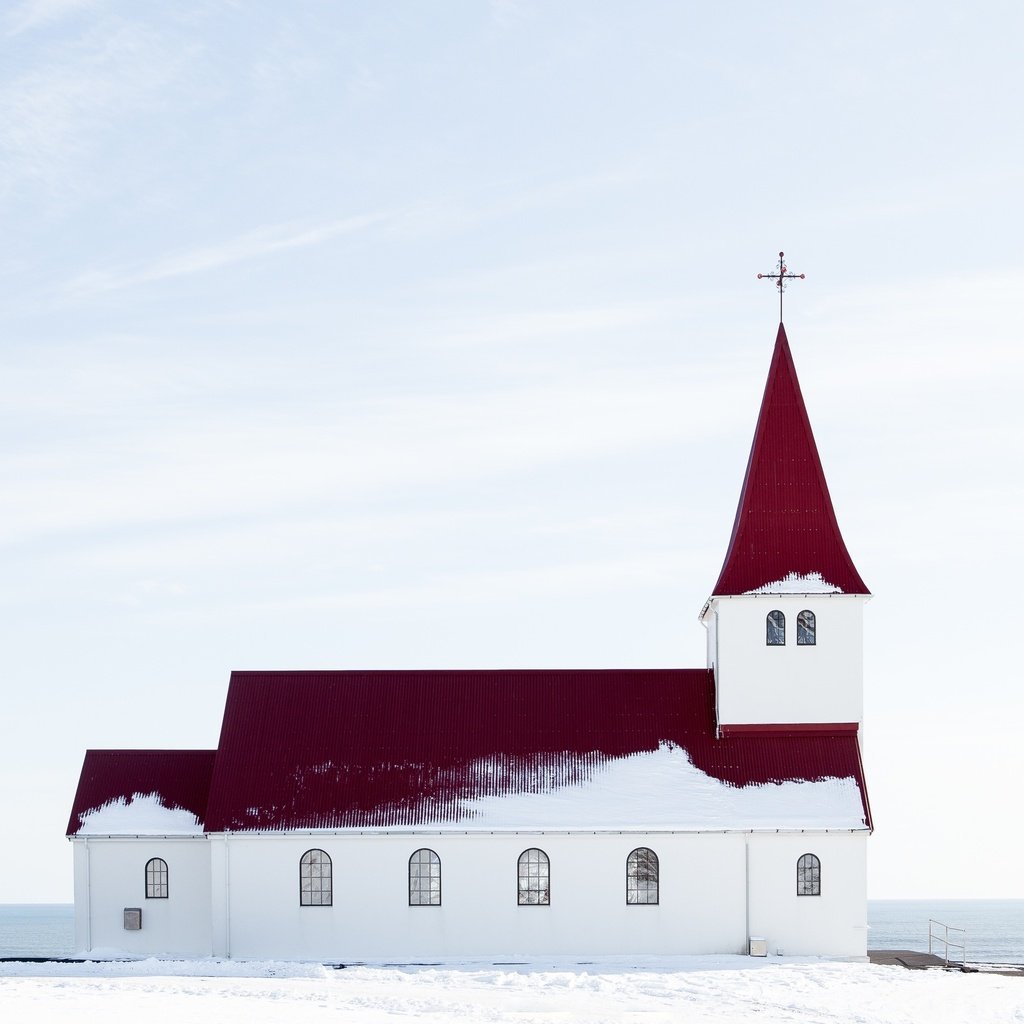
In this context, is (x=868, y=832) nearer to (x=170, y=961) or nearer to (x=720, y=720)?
(x=720, y=720)

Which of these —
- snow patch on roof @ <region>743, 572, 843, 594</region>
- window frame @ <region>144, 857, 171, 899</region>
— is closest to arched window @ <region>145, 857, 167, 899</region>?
window frame @ <region>144, 857, 171, 899</region>

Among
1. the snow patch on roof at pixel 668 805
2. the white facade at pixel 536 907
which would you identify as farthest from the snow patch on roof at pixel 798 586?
the white facade at pixel 536 907

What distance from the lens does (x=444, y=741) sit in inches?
1800

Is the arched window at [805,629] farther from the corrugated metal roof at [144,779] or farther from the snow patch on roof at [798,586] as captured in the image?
the corrugated metal roof at [144,779]

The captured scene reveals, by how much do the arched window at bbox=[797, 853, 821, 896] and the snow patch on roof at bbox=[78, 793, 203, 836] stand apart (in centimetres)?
1590

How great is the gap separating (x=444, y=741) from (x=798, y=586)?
10.5 metres

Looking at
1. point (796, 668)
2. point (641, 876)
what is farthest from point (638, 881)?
point (796, 668)

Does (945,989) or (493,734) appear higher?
(493,734)

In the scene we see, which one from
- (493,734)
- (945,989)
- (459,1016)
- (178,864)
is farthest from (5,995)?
(945,989)

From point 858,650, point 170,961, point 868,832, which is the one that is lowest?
point 170,961

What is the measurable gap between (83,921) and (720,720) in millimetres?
18099

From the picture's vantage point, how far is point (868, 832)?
42.8 m

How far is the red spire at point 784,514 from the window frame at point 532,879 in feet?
28.3

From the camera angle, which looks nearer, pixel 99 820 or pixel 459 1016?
pixel 459 1016
